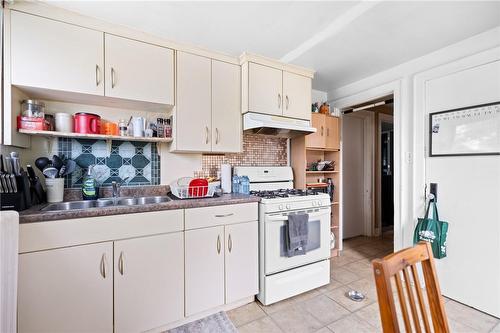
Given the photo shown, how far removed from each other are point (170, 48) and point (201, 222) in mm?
1507

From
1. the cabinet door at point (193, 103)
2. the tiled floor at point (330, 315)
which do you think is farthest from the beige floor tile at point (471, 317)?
the cabinet door at point (193, 103)

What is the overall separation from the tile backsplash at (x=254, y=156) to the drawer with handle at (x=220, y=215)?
26.9 inches

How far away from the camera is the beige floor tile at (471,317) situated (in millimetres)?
1722

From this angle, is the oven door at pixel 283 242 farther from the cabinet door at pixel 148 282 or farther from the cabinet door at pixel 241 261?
the cabinet door at pixel 148 282

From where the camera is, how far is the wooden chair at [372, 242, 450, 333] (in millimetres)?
661

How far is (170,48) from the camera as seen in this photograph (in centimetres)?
197

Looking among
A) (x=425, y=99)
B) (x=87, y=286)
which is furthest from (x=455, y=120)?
(x=87, y=286)

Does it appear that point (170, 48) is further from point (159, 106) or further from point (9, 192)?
point (9, 192)

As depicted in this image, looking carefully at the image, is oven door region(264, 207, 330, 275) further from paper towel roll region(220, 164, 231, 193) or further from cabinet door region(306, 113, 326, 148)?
cabinet door region(306, 113, 326, 148)

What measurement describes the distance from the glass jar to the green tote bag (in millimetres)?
3308

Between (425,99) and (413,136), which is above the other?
(425,99)

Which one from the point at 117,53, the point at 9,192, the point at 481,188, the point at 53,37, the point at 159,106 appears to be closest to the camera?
the point at 9,192

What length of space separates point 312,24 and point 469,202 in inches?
79.9

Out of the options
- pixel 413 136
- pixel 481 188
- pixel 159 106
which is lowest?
pixel 481 188
